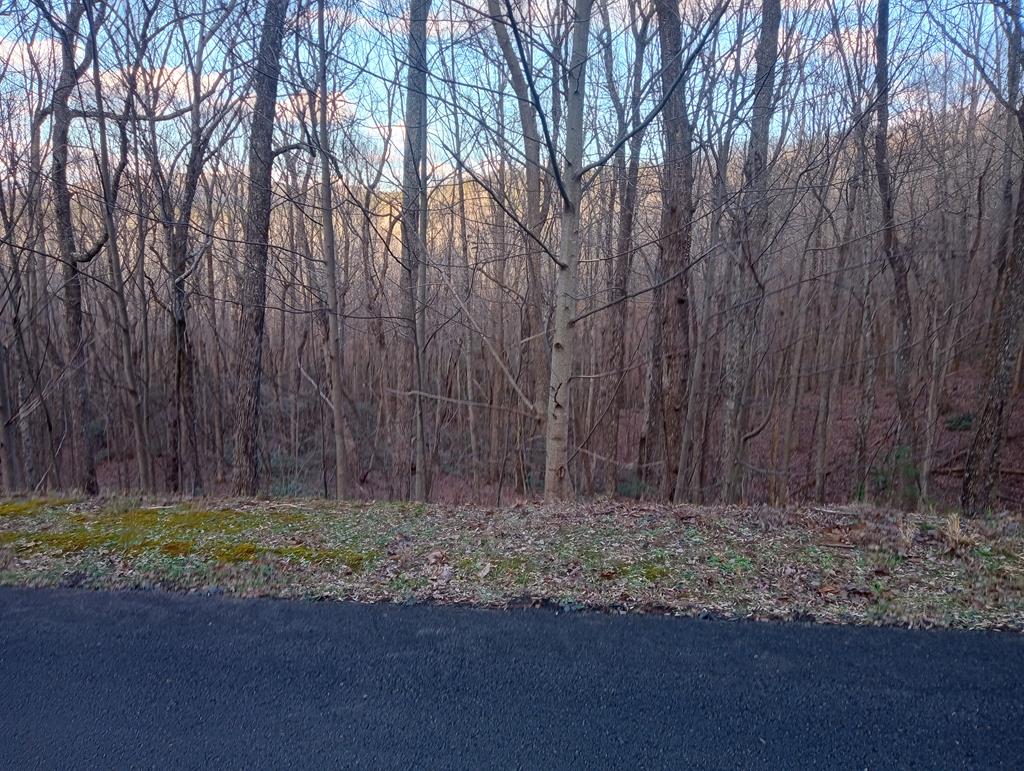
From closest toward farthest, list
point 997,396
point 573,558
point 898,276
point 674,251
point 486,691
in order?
point 486,691 → point 573,558 → point 997,396 → point 674,251 → point 898,276

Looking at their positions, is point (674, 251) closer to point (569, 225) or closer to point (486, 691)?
point (569, 225)

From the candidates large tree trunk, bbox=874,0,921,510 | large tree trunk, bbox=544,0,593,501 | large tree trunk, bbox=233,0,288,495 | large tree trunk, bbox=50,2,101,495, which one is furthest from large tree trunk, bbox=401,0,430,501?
large tree trunk, bbox=874,0,921,510

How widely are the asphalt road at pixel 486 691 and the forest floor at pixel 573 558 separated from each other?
253 mm

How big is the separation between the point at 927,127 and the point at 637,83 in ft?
24.6

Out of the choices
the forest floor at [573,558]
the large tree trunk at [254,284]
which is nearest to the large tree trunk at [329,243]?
the large tree trunk at [254,284]

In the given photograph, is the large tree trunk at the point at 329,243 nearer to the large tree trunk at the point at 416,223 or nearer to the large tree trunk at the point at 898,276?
the large tree trunk at the point at 416,223

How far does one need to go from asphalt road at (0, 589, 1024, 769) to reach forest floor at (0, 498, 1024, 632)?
25cm

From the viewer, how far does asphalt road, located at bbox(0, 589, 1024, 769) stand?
273 cm

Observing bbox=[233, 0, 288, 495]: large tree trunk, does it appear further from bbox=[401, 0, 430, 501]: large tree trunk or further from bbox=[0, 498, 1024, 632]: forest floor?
bbox=[0, 498, 1024, 632]: forest floor

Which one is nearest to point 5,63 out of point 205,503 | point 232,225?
point 232,225

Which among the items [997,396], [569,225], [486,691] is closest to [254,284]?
[569,225]

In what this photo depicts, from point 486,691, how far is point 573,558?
5.29ft

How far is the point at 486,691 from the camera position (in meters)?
3.14

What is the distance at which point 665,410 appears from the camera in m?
12.3
